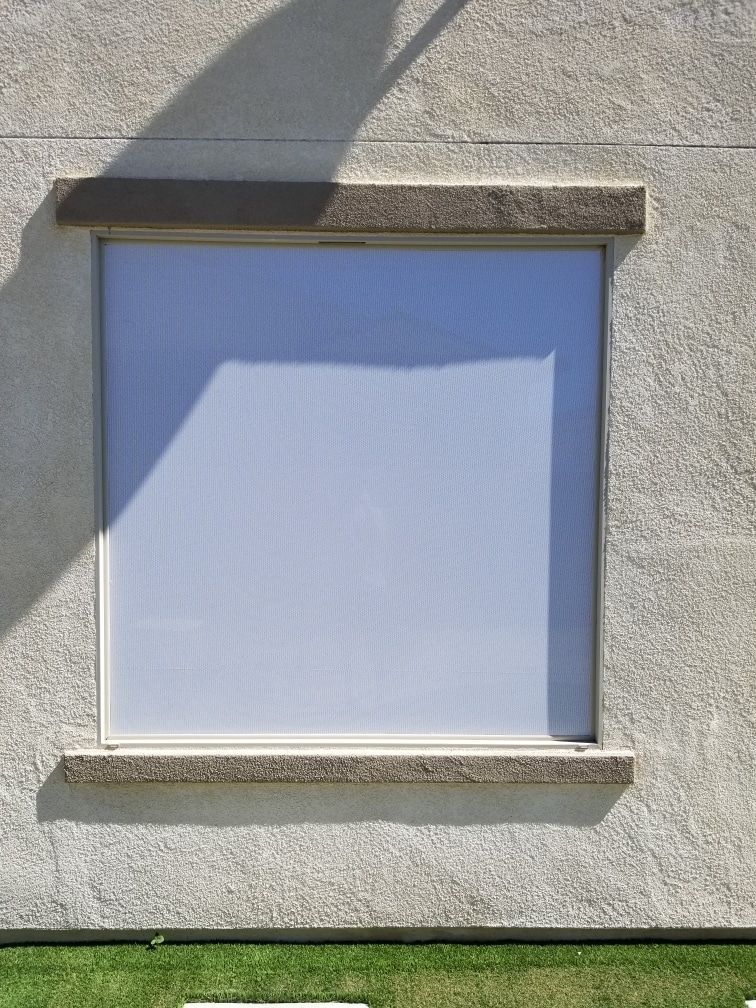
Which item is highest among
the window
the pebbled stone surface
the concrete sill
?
the pebbled stone surface

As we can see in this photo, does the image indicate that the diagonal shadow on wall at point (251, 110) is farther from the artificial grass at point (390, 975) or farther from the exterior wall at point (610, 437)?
the artificial grass at point (390, 975)

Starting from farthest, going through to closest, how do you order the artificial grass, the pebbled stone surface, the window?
1. the window
2. the pebbled stone surface
3. the artificial grass

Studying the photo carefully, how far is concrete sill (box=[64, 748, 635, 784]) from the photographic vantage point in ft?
10.7

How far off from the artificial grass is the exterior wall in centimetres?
12

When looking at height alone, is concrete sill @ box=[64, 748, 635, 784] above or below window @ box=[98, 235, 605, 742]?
below

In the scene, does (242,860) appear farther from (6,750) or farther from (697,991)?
(697,991)

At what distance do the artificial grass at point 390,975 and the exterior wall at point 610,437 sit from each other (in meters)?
0.12

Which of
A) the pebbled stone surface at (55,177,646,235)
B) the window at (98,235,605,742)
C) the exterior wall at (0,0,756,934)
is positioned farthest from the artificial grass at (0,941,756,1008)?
the pebbled stone surface at (55,177,646,235)

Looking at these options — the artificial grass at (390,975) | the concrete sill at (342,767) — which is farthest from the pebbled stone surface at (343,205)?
the artificial grass at (390,975)

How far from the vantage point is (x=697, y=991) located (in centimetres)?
310

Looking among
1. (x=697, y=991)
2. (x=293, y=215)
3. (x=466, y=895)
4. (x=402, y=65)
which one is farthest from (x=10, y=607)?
(x=697, y=991)

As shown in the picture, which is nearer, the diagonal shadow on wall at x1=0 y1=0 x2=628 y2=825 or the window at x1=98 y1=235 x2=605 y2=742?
the diagonal shadow on wall at x1=0 y1=0 x2=628 y2=825

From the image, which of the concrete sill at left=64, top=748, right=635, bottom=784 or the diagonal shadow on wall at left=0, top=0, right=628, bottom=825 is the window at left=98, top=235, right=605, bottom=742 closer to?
the concrete sill at left=64, top=748, right=635, bottom=784

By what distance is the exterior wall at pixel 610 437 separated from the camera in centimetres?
319
